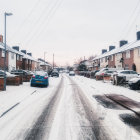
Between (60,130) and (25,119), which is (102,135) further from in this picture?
(25,119)

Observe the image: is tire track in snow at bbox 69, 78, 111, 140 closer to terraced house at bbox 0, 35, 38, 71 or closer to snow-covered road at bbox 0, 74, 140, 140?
snow-covered road at bbox 0, 74, 140, 140

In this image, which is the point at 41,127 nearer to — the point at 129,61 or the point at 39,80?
the point at 39,80

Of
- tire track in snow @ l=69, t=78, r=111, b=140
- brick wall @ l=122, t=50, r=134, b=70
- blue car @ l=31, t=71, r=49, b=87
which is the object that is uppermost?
brick wall @ l=122, t=50, r=134, b=70

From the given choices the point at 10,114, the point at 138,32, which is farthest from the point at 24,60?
the point at 10,114

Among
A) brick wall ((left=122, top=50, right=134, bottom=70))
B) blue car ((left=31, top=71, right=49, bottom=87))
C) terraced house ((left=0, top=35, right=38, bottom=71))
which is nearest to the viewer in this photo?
blue car ((left=31, top=71, right=49, bottom=87))

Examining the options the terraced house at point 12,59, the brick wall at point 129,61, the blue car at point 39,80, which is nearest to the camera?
the blue car at point 39,80

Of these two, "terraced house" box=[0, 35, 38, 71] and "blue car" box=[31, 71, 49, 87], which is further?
"terraced house" box=[0, 35, 38, 71]

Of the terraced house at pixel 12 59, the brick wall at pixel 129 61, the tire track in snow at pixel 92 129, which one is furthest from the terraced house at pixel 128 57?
the tire track in snow at pixel 92 129

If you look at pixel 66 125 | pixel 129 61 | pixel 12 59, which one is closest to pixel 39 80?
pixel 66 125

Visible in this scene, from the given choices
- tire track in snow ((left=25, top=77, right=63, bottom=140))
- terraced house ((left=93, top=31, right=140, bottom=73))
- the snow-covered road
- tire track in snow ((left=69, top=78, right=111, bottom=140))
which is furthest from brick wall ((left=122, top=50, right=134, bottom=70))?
tire track in snow ((left=25, top=77, right=63, bottom=140))

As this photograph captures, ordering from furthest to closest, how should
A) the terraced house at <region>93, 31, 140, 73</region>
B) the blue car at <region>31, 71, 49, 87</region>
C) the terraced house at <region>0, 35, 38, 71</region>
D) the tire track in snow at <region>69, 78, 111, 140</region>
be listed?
the terraced house at <region>0, 35, 38, 71</region>, the terraced house at <region>93, 31, 140, 73</region>, the blue car at <region>31, 71, 49, 87</region>, the tire track in snow at <region>69, 78, 111, 140</region>

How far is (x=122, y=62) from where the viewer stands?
133 feet

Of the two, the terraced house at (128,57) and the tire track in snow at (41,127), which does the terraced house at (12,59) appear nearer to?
the terraced house at (128,57)

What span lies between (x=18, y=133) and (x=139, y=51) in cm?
3090
